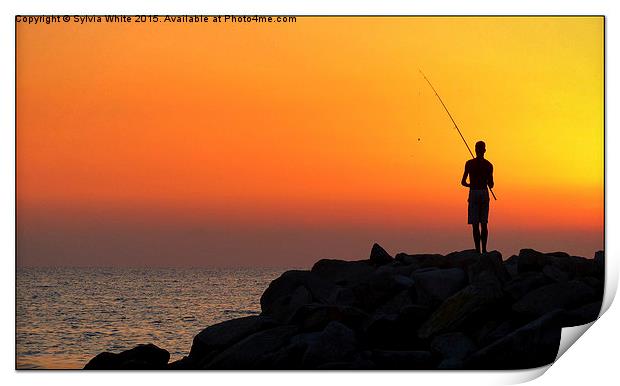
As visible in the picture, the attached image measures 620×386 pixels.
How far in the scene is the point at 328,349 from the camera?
8586 mm

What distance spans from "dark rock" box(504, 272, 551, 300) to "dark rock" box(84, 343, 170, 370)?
10.3ft

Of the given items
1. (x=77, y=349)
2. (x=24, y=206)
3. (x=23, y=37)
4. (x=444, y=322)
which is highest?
(x=23, y=37)

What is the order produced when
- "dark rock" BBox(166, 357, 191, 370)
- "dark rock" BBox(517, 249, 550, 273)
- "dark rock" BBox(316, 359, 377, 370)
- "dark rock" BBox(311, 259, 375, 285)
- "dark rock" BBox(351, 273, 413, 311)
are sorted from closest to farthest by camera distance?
"dark rock" BBox(316, 359, 377, 370), "dark rock" BBox(166, 357, 191, 370), "dark rock" BBox(351, 273, 413, 311), "dark rock" BBox(517, 249, 550, 273), "dark rock" BBox(311, 259, 375, 285)

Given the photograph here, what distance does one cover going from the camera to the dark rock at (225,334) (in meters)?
9.21

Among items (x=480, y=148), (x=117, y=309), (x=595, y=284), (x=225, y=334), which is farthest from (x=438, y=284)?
(x=117, y=309)

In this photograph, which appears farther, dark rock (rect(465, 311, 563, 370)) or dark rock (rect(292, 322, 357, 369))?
dark rock (rect(292, 322, 357, 369))

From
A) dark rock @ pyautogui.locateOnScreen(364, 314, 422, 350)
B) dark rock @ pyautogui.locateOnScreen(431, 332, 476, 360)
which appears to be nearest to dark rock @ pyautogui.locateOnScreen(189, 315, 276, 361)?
dark rock @ pyautogui.locateOnScreen(364, 314, 422, 350)

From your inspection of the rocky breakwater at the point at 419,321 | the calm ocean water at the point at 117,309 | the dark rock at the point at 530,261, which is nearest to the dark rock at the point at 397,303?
the rocky breakwater at the point at 419,321

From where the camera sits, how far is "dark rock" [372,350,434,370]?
28.2ft

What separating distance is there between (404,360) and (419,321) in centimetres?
49

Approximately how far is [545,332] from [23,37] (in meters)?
4.94

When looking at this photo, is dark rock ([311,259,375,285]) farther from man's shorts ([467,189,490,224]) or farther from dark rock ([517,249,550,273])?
dark rock ([517,249,550,273])
